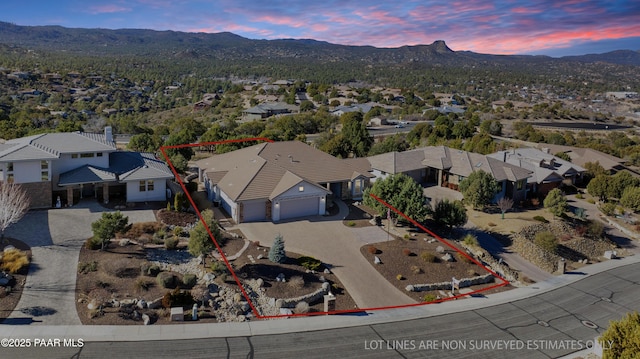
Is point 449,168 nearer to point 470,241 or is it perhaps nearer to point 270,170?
point 470,241

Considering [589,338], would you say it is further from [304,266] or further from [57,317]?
[57,317]

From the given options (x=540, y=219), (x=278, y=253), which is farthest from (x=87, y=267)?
(x=540, y=219)

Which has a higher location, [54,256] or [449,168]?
[449,168]

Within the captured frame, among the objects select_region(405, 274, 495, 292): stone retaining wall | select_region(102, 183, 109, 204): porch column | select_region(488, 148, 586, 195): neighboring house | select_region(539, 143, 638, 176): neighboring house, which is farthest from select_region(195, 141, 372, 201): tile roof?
select_region(539, 143, 638, 176): neighboring house

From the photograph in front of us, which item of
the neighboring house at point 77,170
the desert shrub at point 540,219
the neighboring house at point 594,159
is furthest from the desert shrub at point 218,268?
the neighboring house at point 594,159

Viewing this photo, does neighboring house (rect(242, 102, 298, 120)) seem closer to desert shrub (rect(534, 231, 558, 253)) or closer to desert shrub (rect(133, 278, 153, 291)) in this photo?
desert shrub (rect(534, 231, 558, 253))
